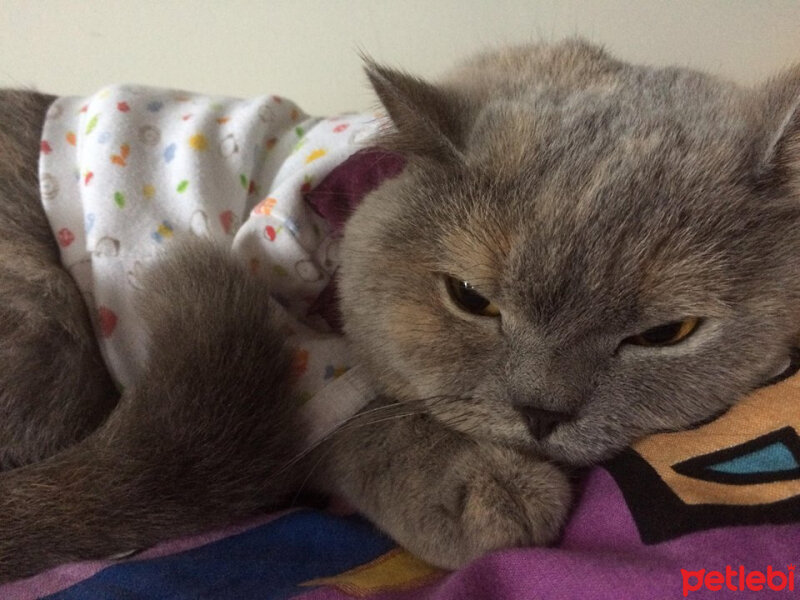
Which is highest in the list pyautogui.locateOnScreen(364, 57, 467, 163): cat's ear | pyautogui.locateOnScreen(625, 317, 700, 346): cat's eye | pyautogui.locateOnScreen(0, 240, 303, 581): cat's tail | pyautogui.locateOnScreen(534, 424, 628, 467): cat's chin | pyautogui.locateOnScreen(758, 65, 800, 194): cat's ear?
pyautogui.locateOnScreen(758, 65, 800, 194): cat's ear

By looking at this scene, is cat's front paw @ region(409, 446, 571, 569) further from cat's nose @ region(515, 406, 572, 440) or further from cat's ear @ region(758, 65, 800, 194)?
cat's ear @ region(758, 65, 800, 194)

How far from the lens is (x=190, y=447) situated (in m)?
0.73

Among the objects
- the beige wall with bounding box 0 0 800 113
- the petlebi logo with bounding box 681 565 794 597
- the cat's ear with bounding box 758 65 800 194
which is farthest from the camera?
the beige wall with bounding box 0 0 800 113

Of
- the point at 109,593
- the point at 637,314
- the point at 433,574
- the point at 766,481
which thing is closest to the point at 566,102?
the point at 637,314

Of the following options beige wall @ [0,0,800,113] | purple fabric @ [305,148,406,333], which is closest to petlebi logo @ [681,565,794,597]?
purple fabric @ [305,148,406,333]

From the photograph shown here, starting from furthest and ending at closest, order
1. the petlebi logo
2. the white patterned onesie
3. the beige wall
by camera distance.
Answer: the beige wall, the white patterned onesie, the petlebi logo

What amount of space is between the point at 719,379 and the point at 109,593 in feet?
2.34

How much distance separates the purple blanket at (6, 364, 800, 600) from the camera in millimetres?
584

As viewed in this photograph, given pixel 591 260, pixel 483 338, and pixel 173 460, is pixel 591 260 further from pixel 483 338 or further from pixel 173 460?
pixel 173 460

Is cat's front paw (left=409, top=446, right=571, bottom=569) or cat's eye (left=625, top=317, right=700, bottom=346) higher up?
cat's eye (left=625, top=317, right=700, bottom=346)

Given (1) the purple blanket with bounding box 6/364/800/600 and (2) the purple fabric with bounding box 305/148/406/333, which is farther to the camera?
(2) the purple fabric with bounding box 305/148/406/333

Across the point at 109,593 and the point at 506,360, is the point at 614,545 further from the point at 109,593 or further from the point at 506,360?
the point at 109,593

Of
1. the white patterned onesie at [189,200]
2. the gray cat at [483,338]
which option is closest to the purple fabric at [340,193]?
the white patterned onesie at [189,200]

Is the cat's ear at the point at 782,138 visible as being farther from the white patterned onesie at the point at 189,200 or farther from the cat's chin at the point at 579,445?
the white patterned onesie at the point at 189,200
